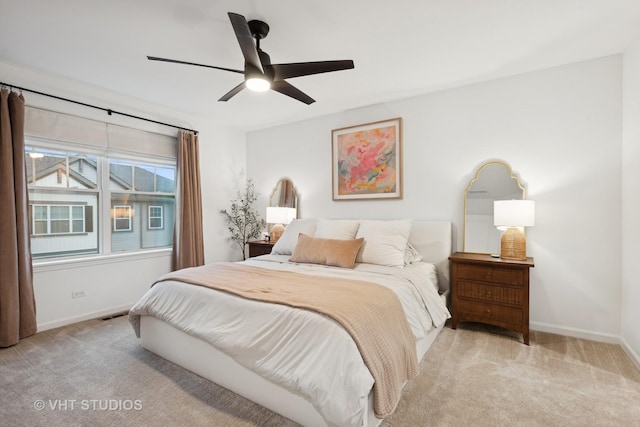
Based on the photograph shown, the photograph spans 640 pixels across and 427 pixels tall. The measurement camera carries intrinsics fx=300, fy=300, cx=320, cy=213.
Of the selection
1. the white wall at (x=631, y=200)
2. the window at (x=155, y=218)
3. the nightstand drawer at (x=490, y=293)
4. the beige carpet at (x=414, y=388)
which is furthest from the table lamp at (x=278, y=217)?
the white wall at (x=631, y=200)

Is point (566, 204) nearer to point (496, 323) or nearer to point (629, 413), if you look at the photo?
point (496, 323)

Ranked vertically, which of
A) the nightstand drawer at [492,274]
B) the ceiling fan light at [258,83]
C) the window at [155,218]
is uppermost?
the ceiling fan light at [258,83]

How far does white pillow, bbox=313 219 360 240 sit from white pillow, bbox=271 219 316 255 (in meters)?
0.21

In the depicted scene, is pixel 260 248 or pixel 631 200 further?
pixel 260 248

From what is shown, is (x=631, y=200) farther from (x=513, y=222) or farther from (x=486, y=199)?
(x=486, y=199)

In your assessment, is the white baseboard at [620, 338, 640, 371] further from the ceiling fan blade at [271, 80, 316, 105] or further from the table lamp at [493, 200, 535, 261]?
the ceiling fan blade at [271, 80, 316, 105]

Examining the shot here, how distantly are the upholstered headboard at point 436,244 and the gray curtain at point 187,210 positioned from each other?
9.61ft

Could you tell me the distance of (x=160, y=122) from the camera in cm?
401

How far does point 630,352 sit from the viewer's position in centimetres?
242

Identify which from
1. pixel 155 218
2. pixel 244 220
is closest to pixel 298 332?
pixel 155 218

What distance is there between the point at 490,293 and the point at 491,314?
20cm

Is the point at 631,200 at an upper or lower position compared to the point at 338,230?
upper

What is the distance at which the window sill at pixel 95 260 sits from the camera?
10.2 ft

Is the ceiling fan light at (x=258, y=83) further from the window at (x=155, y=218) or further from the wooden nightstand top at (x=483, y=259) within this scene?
the window at (x=155, y=218)
